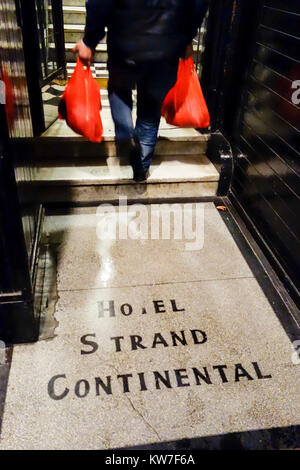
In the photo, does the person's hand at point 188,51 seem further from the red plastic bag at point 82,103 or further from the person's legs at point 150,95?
the red plastic bag at point 82,103

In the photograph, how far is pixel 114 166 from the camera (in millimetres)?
3578

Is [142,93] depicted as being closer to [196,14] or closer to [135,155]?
[135,155]

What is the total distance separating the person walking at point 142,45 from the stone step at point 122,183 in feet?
1.70

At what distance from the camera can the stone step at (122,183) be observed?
3352 mm

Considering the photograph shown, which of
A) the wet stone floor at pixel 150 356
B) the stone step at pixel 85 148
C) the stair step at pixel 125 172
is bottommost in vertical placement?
the wet stone floor at pixel 150 356

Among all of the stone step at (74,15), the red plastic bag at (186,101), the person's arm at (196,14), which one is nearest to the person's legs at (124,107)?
the red plastic bag at (186,101)

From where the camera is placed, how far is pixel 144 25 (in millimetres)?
2348

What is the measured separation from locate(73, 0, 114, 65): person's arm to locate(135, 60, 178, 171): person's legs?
359mm

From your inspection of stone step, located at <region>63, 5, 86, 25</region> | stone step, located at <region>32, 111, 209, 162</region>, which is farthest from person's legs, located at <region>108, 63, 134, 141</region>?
stone step, located at <region>63, 5, 86, 25</region>

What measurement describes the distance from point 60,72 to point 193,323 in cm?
371

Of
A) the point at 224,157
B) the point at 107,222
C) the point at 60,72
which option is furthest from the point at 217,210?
the point at 60,72

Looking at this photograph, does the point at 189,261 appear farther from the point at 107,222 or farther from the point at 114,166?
the point at 114,166

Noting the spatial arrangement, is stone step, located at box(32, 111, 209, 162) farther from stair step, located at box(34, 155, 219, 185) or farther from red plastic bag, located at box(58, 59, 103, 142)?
red plastic bag, located at box(58, 59, 103, 142)

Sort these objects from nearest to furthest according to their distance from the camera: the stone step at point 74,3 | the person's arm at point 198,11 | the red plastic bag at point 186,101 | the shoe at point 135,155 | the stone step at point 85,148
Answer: the person's arm at point 198,11
the red plastic bag at point 186,101
the shoe at point 135,155
the stone step at point 85,148
the stone step at point 74,3
